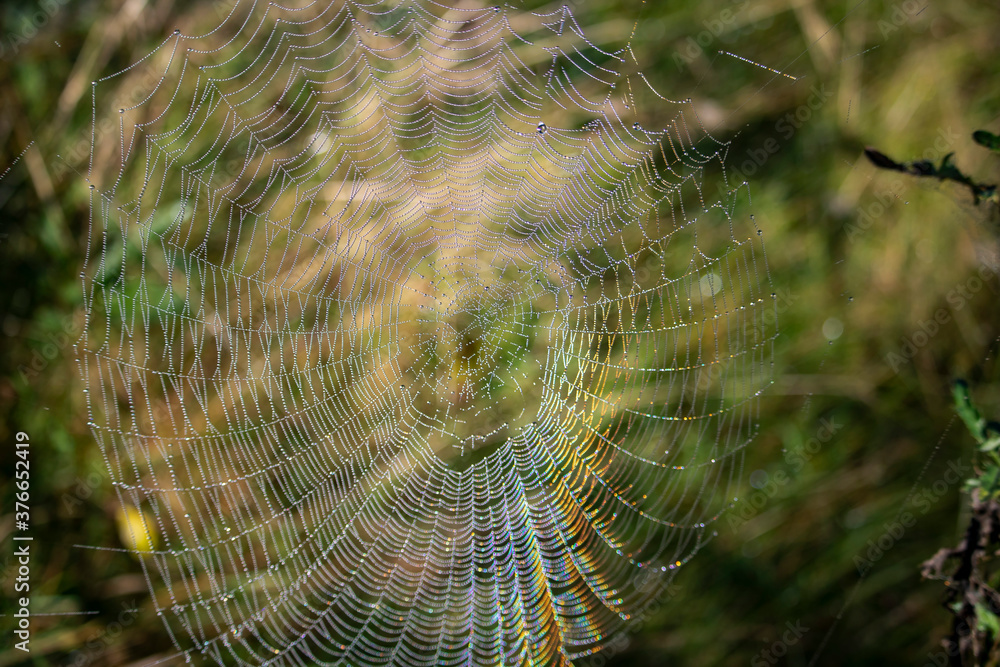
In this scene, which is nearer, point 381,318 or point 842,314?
point 381,318

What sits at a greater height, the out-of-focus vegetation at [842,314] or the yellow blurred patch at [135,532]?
the out-of-focus vegetation at [842,314]

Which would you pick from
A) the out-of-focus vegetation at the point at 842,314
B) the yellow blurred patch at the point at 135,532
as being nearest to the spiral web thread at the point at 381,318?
the yellow blurred patch at the point at 135,532

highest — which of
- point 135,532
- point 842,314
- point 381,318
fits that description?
point 842,314

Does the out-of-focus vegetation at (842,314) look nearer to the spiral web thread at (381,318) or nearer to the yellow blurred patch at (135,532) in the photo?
the spiral web thread at (381,318)

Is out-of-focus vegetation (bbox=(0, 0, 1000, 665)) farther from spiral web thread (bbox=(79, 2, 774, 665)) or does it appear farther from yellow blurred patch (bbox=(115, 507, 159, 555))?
yellow blurred patch (bbox=(115, 507, 159, 555))

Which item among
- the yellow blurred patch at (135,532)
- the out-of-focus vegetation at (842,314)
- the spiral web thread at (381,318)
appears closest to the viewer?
the spiral web thread at (381,318)

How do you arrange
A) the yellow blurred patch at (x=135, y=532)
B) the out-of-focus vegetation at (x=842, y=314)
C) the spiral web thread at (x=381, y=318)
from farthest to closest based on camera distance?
the out-of-focus vegetation at (x=842, y=314) → the yellow blurred patch at (x=135, y=532) → the spiral web thread at (x=381, y=318)

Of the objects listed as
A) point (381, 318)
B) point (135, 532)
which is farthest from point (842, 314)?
point (135, 532)

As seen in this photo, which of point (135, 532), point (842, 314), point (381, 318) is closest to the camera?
point (135, 532)

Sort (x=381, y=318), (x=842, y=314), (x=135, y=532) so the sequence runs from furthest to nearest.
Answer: (x=842, y=314) < (x=381, y=318) < (x=135, y=532)

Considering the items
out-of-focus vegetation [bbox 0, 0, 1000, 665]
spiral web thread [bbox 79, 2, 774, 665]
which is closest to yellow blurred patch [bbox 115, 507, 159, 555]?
spiral web thread [bbox 79, 2, 774, 665]

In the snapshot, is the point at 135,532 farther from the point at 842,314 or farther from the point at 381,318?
the point at 842,314
